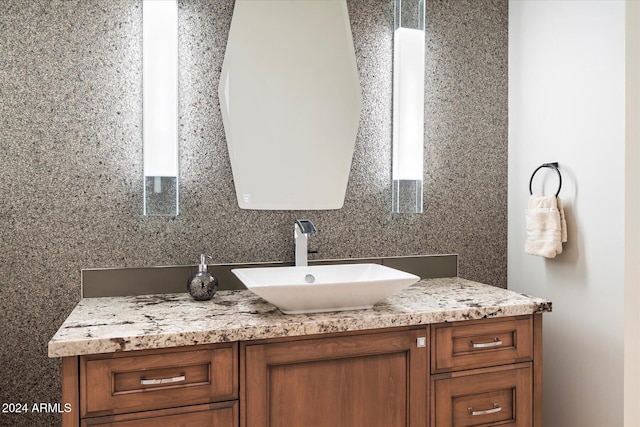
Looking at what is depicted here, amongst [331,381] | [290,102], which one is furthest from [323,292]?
[290,102]

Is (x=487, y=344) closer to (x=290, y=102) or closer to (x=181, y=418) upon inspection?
(x=181, y=418)

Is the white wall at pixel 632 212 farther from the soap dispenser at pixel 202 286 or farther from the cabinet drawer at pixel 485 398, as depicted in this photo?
the soap dispenser at pixel 202 286

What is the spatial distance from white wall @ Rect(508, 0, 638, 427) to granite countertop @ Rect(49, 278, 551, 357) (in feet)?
1.15

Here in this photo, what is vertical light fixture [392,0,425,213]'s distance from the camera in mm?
2074

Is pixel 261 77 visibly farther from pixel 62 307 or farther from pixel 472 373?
pixel 472 373

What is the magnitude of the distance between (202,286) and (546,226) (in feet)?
4.65

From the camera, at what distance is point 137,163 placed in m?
1.79

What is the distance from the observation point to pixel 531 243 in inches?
80.1

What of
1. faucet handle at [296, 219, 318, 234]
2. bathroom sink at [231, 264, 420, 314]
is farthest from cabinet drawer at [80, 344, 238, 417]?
faucet handle at [296, 219, 318, 234]

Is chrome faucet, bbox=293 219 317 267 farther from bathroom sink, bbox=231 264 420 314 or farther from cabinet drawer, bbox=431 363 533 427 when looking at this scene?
cabinet drawer, bbox=431 363 533 427

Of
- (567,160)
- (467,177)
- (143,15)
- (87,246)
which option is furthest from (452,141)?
(87,246)

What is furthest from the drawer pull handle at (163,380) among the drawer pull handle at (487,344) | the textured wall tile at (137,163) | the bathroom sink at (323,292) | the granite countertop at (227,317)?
the drawer pull handle at (487,344)

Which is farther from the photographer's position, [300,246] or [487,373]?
[300,246]

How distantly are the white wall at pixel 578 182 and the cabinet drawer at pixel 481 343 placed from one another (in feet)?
1.25
